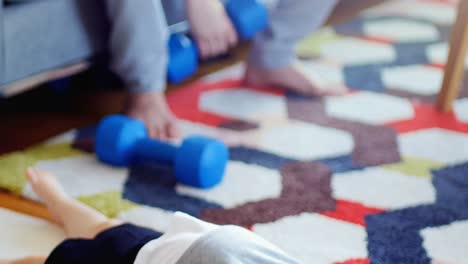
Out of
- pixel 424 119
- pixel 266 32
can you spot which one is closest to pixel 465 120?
pixel 424 119

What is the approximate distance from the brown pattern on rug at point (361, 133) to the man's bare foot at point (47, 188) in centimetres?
47

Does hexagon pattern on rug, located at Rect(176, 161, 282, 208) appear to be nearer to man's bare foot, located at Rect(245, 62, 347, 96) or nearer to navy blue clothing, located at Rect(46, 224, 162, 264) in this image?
navy blue clothing, located at Rect(46, 224, 162, 264)

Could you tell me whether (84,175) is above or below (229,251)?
below

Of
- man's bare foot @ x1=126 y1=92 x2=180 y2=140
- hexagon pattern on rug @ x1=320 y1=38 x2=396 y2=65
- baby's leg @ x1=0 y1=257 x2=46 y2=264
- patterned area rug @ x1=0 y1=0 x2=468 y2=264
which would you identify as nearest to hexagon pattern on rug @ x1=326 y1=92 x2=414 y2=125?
patterned area rug @ x1=0 y1=0 x2=468 y2=264

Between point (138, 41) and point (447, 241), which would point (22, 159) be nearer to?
point (138, 41)

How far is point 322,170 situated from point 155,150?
0.27 metres

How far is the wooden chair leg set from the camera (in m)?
1.12

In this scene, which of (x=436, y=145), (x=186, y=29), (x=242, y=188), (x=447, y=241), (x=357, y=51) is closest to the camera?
(x=447, y=241)

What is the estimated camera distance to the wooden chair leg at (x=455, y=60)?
1118mm

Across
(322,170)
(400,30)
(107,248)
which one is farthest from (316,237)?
(400,30)

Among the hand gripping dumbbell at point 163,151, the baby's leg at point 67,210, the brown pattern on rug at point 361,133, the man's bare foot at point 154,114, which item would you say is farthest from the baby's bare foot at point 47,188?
the brown pattern on rug at point 361,133

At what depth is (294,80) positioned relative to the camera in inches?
52.7

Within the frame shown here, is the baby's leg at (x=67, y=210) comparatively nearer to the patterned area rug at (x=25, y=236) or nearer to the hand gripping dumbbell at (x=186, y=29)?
the patterned area rug at (x=25, y=236)

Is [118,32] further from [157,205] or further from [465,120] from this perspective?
[465,120]
